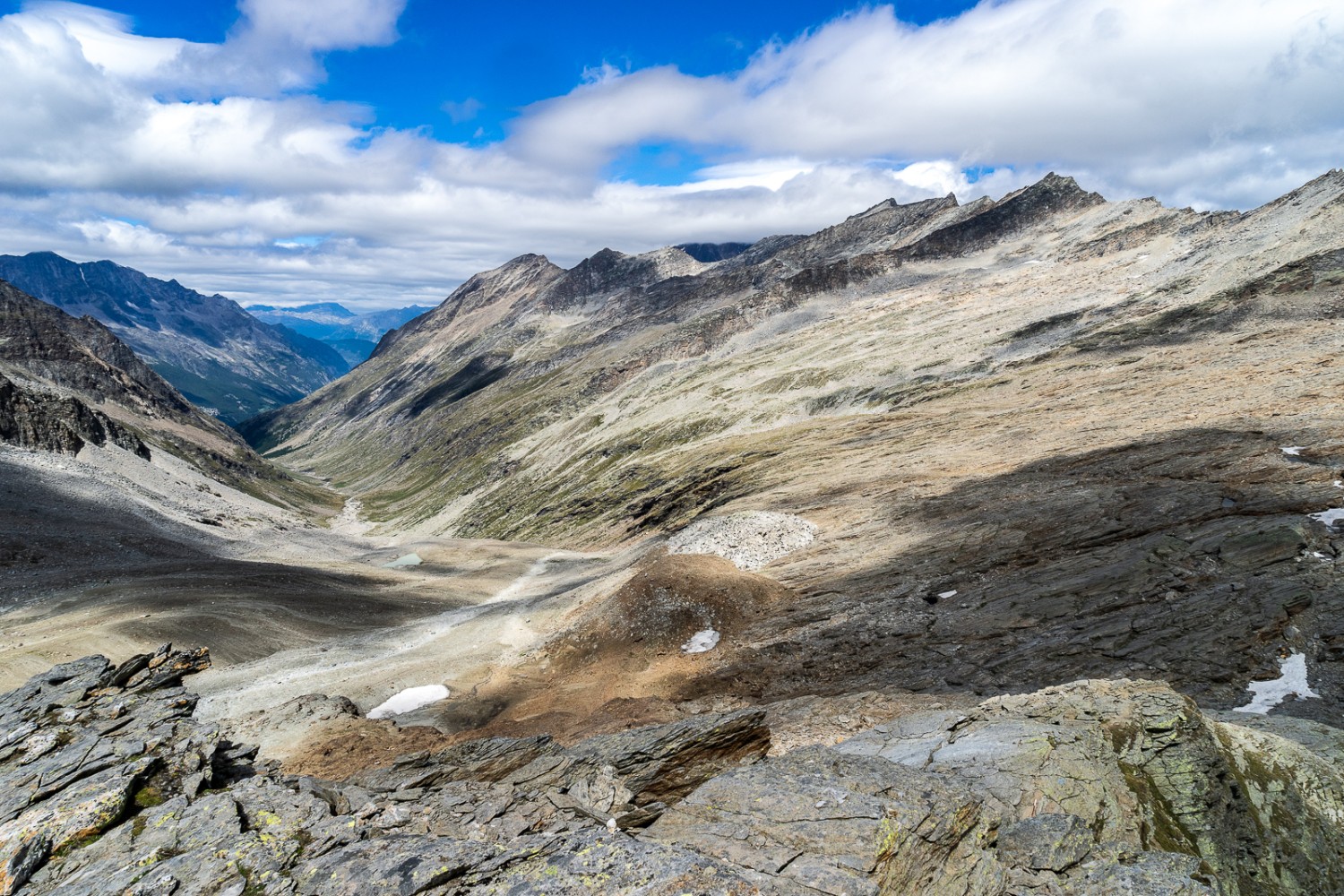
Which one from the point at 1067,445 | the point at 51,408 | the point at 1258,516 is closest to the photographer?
the point at 1258,516

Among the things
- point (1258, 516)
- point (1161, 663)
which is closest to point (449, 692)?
point (1161, 663)

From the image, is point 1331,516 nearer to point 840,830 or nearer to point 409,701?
point 840,830

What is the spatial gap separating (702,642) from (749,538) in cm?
1447

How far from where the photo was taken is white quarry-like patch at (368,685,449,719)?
3681cm

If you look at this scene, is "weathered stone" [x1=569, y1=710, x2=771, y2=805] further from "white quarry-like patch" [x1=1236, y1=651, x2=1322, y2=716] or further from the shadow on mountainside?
"white quarry-like patch" [x1=1236, y1=651, x2=1322, y2=716]

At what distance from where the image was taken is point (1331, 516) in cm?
2972

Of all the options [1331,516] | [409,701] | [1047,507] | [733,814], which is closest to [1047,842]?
[733,814]

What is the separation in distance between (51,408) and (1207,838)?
148 meters

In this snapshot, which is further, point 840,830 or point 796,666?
point 796,666

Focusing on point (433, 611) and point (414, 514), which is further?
point (414, 514)

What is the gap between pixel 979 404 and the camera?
82750 mm

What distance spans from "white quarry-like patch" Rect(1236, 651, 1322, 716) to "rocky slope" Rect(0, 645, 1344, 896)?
18.2ft

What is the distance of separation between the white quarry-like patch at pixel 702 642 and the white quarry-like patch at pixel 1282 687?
79.3 ft

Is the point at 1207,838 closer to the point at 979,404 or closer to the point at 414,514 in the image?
the point at 979,404
